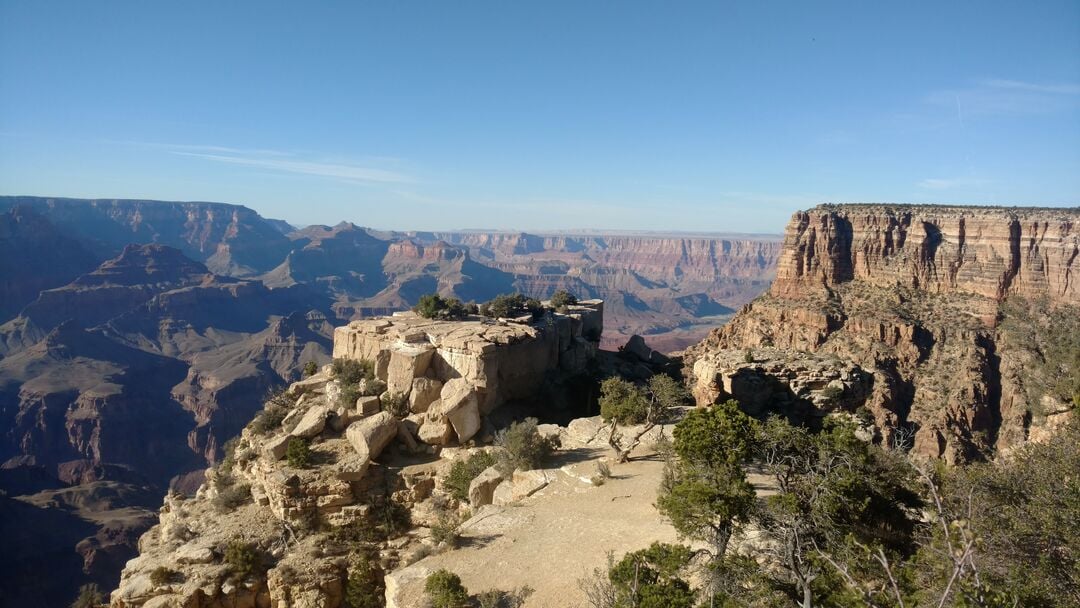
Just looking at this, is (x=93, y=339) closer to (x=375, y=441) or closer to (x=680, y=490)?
(x=375, y=441)

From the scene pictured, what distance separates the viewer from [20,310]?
429 ft

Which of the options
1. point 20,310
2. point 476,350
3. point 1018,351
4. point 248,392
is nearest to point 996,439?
point 1018,351

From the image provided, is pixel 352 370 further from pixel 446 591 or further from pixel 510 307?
pixel 446 591

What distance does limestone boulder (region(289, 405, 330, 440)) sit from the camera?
22152 mm

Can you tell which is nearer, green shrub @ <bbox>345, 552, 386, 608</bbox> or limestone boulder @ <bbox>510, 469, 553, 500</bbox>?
green shrub @ <bbox>345, 552, 386, 608</bbox>

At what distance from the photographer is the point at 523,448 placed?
68.0 feet

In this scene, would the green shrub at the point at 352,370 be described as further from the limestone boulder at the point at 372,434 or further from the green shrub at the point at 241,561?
the green shrub at the point at 241,561

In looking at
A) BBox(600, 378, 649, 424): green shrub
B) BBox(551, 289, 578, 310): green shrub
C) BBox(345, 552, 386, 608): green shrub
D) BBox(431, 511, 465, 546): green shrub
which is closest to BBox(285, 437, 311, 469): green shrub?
BBox(345, 552, 386, 608): green shrub

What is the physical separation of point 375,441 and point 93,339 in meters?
126

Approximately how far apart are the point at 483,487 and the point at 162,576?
10.0m

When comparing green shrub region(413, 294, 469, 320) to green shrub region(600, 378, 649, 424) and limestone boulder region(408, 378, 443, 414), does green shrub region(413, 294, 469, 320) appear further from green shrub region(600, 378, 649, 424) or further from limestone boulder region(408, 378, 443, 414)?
green shrub region(600, 378, 649, 424)

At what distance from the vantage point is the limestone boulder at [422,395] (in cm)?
2400

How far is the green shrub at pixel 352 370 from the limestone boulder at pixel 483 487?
897 cm

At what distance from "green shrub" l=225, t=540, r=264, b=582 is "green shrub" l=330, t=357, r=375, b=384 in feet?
31.9
